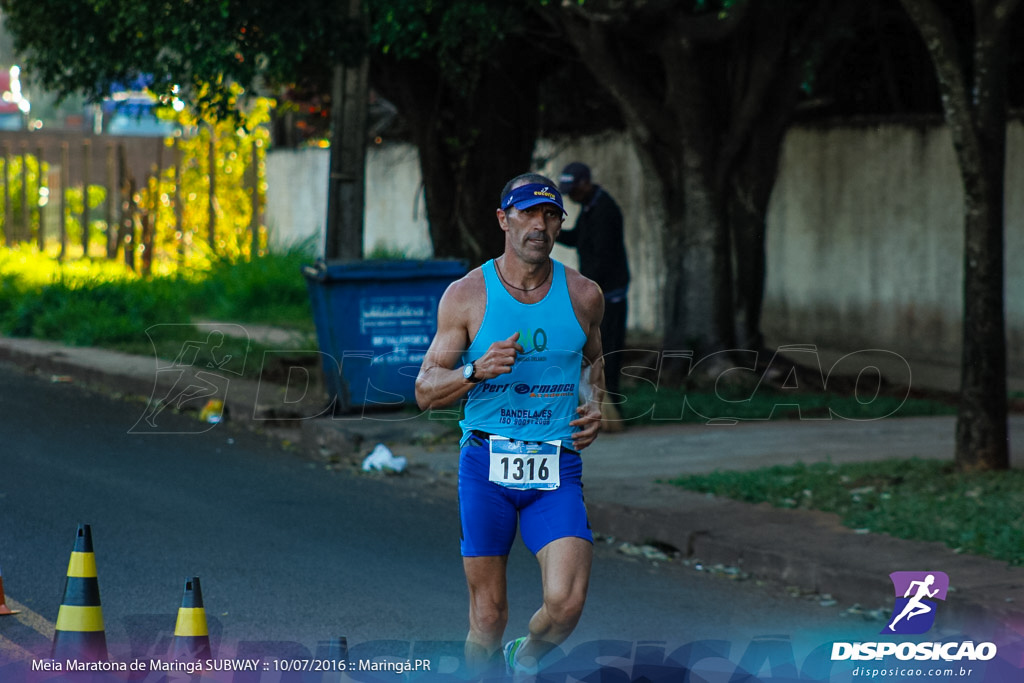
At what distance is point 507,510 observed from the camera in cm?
498

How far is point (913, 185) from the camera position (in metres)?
16.2

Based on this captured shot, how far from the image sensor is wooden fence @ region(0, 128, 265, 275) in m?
24.5

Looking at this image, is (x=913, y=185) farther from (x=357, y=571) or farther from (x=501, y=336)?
(x=501, y=336)

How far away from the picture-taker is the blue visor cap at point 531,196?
489cm

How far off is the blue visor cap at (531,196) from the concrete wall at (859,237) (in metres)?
9.68

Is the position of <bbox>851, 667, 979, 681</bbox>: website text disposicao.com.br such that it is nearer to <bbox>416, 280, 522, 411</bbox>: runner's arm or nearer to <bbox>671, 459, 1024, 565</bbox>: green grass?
<bbox>671, 459, 1024, 565</bbox>: green grass

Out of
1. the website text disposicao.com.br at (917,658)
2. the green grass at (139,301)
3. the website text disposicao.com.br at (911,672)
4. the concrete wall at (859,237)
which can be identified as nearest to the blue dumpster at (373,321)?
the concrete wall at (859,237)

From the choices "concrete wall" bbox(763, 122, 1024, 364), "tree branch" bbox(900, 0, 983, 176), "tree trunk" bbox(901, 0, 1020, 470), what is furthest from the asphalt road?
A: "concrete wall" bbox(763, 122, 1024, 364)

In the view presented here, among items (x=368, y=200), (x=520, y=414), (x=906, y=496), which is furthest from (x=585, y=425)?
(x=368, y=200)

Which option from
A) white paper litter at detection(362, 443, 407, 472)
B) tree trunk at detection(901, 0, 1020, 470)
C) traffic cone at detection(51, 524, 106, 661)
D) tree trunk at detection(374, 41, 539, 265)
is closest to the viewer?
traffic cone at detection(51, 524, 106, 661)

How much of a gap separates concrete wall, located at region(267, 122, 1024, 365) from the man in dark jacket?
3532 millimetres

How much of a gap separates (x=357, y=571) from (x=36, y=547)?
1717 mm

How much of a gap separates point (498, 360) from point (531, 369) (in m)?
0.25

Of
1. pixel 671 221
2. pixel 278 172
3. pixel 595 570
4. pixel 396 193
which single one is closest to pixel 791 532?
pixel 595 570
